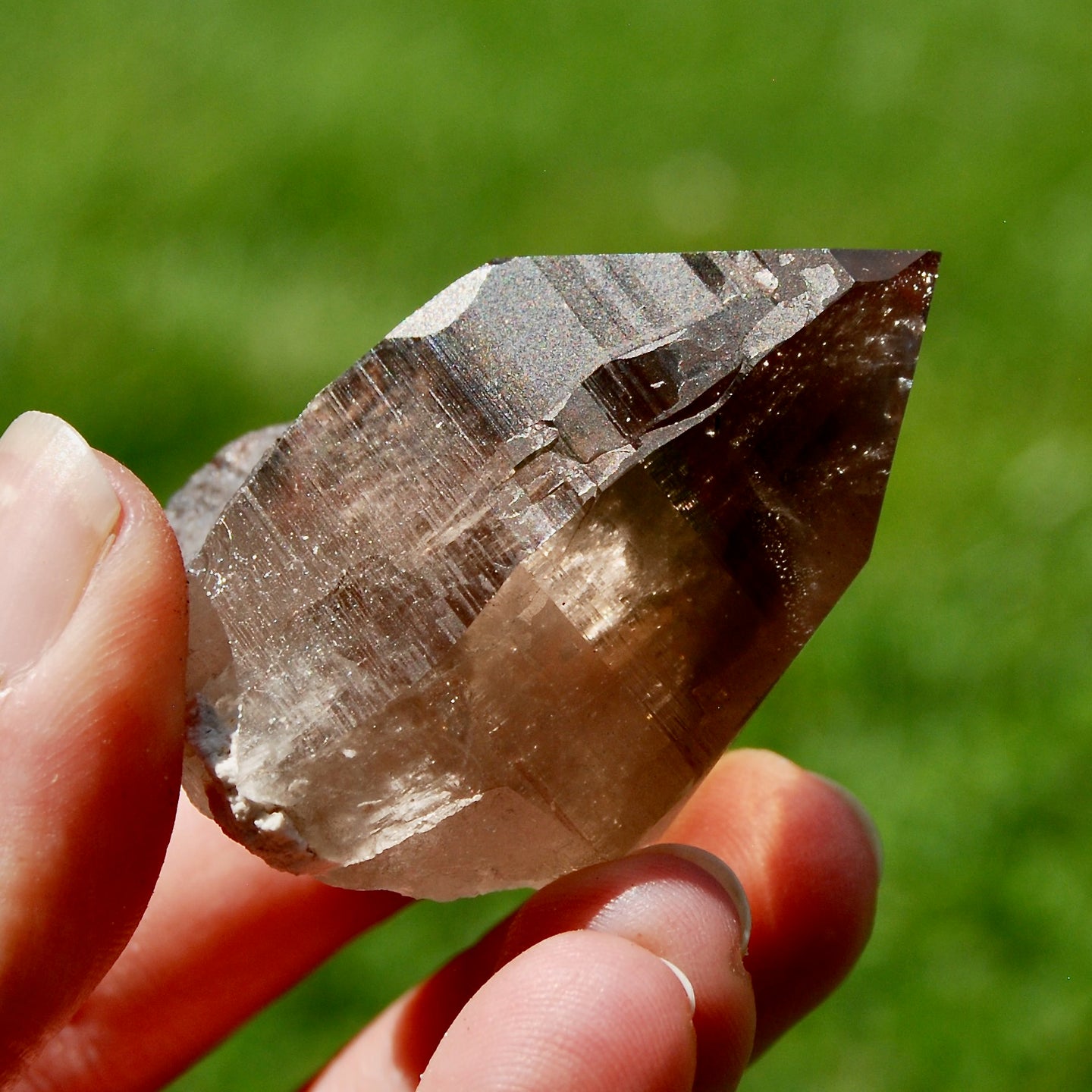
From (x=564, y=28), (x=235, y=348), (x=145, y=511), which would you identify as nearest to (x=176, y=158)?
(x=235, y=348)

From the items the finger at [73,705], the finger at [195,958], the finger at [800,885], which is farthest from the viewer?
the finger at [195,958]

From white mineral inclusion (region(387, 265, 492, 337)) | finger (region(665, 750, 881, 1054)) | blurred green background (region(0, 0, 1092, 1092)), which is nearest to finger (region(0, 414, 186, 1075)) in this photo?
white mineral inclusion (region(387, 265, 492, 337))

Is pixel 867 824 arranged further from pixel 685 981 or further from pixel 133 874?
pixel 133 874

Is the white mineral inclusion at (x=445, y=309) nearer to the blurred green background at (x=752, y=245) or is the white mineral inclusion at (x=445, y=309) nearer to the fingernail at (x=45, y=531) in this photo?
the fingernail at (x=45, y=531)

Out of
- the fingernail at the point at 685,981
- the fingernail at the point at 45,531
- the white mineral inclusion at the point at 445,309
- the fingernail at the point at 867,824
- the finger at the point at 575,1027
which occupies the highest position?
the fingernail at the point at 45,531

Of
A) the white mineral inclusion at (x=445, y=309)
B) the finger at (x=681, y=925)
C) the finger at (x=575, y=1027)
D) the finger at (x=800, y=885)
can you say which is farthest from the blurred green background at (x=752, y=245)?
the white mineral inclusion at (x=445, y=309)

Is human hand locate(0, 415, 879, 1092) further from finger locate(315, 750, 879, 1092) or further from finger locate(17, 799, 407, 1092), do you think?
finger locate(17, 799, 407, 1092)

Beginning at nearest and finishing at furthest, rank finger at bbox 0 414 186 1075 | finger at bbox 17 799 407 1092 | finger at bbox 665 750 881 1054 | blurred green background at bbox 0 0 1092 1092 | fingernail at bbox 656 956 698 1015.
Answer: finger at bbox 0 414 186 1075 < fingernail at bbox 656 956 698 1015 < finger at bbox 665 750 881 1054 < finger at bbox 17 799 407 1092 < blurred green background at bbox 0 0 1092 1092
